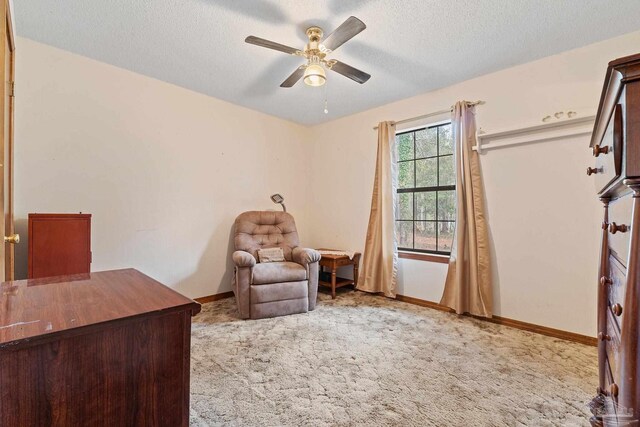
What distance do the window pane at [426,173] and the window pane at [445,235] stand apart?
481 mm

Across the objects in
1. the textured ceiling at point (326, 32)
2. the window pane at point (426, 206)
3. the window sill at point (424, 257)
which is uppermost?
the textured ceiling at point (326, 32)

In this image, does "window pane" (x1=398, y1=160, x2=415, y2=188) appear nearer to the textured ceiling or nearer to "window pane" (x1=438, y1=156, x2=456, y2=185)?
"window pane" (x1=438, y1=156, x2=456, y2=185)

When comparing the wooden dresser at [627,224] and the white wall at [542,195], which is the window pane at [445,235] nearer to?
the white wall at [542,195]

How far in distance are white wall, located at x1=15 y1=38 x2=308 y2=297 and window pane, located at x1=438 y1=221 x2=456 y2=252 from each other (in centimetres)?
223

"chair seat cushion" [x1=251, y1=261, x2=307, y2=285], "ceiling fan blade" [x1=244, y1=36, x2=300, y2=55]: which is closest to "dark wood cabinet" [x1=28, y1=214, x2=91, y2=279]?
"chair seat cushion" [x1=251, y1=261, x2=307, y2=285]

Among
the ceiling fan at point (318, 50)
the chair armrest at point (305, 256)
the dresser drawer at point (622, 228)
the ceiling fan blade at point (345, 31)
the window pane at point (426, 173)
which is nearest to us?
the dresser drawer at point (622, 228)

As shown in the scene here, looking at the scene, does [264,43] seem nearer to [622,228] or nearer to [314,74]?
[314,74]

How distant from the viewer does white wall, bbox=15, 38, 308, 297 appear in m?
2.46

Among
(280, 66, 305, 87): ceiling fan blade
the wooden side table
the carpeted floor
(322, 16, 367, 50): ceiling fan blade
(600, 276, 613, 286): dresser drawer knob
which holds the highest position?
(322, 16, 367, 50): ceiling fan blade

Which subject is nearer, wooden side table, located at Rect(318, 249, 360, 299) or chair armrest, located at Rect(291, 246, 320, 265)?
chair armrest, located at Rect(291, 246, 320, 265)

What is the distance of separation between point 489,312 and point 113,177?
3835 mm

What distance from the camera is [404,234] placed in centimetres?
371

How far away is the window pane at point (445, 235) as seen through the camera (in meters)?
3.30

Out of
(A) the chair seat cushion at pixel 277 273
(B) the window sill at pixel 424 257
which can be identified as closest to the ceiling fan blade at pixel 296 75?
(A) the chair seat cushion at pixel 277 273
